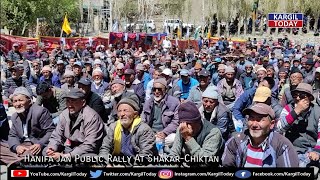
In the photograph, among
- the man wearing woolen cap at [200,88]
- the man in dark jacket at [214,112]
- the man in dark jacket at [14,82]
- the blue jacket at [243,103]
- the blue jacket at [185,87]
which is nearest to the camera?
the man in dark jacket at [214,112]

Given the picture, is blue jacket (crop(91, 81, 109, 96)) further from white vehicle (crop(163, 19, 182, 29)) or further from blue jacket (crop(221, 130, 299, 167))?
white vehicle (crop(163, 19, 182, 29))

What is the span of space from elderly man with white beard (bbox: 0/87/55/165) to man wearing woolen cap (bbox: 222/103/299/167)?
9.50ft

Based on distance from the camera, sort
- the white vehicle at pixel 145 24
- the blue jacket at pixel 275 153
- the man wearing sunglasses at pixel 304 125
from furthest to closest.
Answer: the white vehicle at pixel 145 24, the man wearing sunglasses at pixel 304 125, the blue jacket at pixel 275 153

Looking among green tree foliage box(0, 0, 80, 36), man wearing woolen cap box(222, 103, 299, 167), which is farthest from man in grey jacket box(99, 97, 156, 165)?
green tree foliage box(0, 0, 80, 36)

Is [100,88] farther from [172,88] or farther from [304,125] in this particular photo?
[304,125]

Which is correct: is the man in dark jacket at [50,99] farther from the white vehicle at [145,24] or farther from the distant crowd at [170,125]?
the white vehicle at [145,24]

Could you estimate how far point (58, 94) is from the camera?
7484mm

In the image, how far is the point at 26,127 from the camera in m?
5.92

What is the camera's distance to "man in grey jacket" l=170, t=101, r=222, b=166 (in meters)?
4.52

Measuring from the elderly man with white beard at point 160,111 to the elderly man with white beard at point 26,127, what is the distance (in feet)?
5.24

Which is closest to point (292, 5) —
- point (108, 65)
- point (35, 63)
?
point (108, 65)

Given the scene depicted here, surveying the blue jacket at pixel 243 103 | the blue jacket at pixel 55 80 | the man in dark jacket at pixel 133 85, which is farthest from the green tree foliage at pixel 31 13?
the blue jacket at pixel 243 103

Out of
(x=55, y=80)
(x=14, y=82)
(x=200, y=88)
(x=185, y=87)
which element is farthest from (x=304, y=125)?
(x=14, y=82)

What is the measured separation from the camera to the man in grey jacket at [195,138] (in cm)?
452
